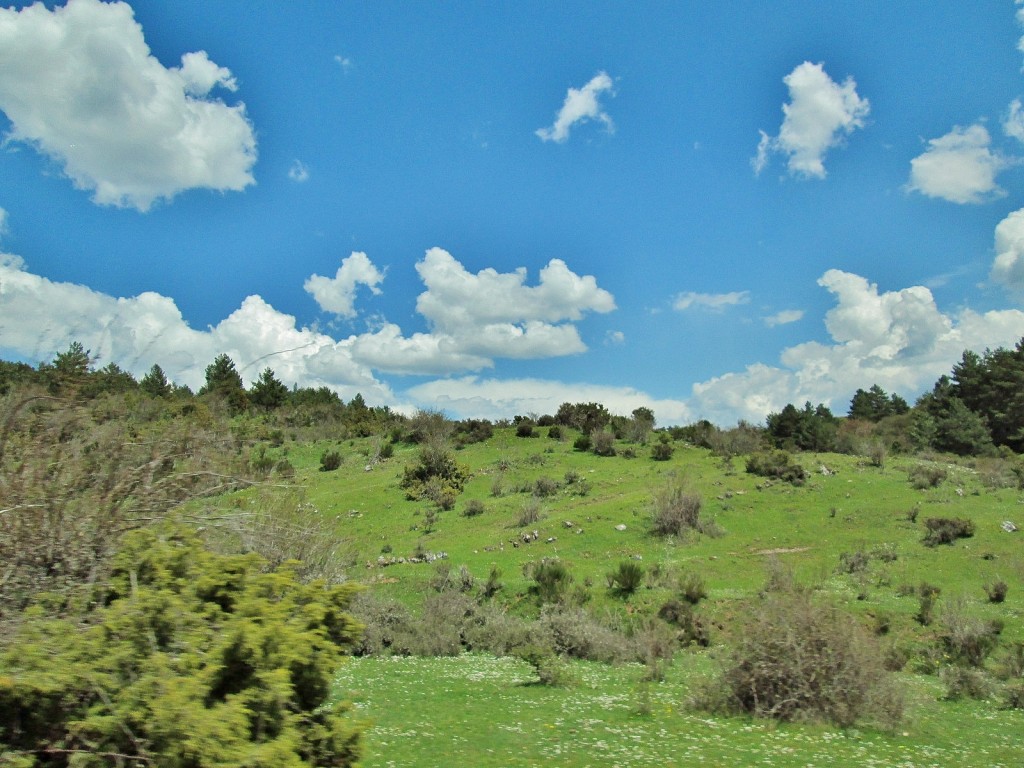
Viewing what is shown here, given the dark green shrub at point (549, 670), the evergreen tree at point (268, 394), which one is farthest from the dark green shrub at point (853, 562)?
the evergreen tree at point (268, 394)

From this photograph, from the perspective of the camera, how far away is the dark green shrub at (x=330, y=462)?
159ft

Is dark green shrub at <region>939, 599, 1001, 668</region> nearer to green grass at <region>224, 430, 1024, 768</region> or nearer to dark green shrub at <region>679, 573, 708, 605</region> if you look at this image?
green grass at <region>224, 430, 1024, 768</region>

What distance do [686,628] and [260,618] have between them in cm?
1798

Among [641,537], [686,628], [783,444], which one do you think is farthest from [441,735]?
[783,444]

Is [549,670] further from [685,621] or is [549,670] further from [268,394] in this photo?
[268,394]

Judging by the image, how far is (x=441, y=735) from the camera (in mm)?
9758

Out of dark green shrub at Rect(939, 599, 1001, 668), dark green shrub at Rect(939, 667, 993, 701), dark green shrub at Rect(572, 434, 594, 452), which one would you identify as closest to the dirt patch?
dark green shrub at Rect(939, 599, 1001, 668)

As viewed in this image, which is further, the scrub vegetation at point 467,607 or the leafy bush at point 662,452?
the leafy bush at point 662,452

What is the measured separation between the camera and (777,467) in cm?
3900

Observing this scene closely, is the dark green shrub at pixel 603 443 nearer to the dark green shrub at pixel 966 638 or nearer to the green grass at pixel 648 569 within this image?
the green grass at pixel 648 569

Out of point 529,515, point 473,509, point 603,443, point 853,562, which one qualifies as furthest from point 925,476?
point 473,509

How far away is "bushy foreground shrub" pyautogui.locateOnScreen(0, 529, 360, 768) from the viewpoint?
14.2ft

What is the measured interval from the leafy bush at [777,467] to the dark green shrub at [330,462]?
28.0 metres

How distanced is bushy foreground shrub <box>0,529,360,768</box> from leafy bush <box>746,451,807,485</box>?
36.3 metres
